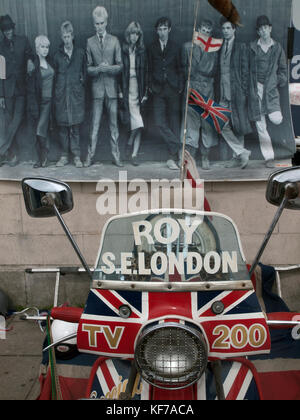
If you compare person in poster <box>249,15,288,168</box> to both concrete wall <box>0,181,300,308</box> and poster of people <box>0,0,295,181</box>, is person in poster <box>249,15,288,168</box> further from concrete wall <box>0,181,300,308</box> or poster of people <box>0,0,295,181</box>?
concrete wall <box>0,181,300,308</box>

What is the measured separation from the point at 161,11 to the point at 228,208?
225 cm

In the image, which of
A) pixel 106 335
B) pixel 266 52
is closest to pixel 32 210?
pixel 106 335

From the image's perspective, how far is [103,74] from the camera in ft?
13.8

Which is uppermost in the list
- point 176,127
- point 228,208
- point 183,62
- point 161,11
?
point 161,11

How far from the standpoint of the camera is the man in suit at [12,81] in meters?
4.17

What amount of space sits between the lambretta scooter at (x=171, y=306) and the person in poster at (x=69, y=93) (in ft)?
7.94

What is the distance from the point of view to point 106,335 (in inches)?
67.7

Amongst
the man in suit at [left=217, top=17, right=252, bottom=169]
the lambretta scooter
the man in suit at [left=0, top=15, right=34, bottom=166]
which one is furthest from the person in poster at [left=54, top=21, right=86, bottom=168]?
the lambretta scooter

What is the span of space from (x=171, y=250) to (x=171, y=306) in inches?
11.3

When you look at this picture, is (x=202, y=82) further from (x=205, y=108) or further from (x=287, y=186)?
(x=287, y=186)

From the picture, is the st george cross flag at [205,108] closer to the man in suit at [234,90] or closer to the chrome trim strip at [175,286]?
the chrome trim strip at [175,286]

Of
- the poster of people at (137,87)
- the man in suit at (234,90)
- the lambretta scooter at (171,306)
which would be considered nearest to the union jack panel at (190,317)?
the lambretta scooter at (171,306)

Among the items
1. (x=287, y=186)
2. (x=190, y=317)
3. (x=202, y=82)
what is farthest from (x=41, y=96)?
(x=190, y=317)
